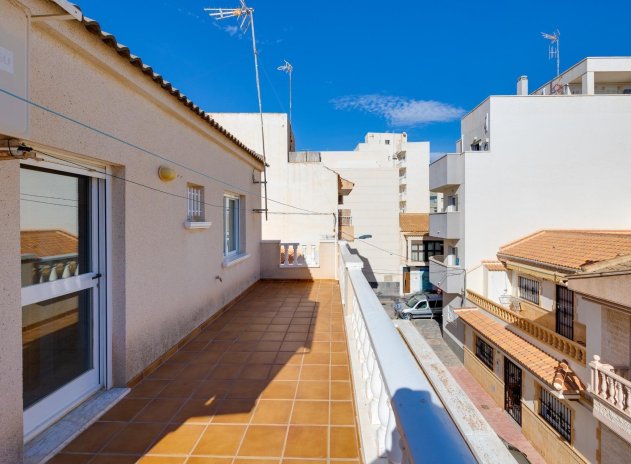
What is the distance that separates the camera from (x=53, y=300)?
271 cm

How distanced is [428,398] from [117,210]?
3.05 meters

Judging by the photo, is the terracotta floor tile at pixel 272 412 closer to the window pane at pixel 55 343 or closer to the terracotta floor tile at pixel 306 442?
the terracotta floor tile at pixel 306 442

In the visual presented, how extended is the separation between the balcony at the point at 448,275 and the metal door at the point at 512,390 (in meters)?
5.14

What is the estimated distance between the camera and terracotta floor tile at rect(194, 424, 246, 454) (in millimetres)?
2502

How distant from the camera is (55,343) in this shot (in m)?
2.74

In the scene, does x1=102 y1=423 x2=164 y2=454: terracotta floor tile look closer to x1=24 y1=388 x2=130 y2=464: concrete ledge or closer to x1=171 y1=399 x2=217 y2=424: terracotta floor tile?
x1=171 y1=399 x2=217 y2=424: terracotta floor tile

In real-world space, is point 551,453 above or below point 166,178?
below

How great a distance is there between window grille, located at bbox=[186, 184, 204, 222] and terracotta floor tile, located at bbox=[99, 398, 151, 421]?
2.48 m

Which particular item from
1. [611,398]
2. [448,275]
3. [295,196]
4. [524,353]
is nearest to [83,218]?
[611,398]

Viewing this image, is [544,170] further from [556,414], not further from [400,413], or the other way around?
[400,413]

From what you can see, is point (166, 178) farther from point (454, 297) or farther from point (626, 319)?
point (454, 297)

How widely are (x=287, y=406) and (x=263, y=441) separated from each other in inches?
19.3

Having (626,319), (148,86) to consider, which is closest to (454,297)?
(626,319)

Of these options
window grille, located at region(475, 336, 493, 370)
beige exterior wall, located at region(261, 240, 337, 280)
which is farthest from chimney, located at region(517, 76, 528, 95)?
beige exterior wall, located at region(261, 240, 337, 280)
